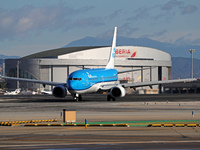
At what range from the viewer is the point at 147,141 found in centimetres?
2172

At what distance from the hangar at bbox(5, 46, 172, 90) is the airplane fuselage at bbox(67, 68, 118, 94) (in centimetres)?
8384

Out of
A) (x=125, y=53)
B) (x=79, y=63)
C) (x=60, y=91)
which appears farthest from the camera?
(x=125, y=53)

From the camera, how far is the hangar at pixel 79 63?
528 feet

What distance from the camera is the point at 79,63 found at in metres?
163

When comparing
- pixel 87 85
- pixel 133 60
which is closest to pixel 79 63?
pixel 133 60

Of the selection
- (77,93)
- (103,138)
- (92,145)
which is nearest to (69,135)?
(103,138)

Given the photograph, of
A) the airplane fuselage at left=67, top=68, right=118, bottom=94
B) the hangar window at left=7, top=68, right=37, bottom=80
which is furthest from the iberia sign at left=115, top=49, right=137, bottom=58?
the airplane fuselage at left=67, top=68, right=118, bottom=94

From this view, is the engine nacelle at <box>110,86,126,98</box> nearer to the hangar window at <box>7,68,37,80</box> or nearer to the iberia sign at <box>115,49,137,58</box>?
the hangar window at <box>7,68,37,80</box>

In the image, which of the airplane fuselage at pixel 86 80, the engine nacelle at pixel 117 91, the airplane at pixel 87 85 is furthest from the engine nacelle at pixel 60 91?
the engine nacelle at pixel 117 91

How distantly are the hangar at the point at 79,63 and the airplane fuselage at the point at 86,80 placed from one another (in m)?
83.8

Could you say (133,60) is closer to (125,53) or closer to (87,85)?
(125,53)

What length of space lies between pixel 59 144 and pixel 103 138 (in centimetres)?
286

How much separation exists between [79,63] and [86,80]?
9770cm

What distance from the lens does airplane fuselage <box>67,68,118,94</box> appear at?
6355 centimetres
